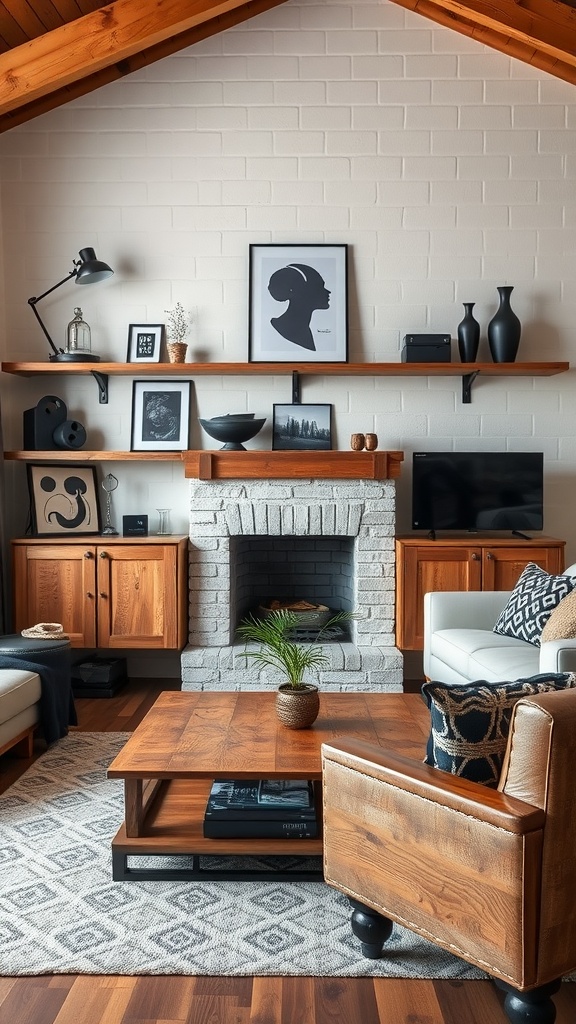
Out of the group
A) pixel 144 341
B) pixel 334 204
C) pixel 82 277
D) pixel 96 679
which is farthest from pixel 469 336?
pixel 96 679

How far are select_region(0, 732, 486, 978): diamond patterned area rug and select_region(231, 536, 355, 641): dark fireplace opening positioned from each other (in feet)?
7.89

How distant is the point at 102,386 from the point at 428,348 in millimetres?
1910

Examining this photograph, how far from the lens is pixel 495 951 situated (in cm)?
158

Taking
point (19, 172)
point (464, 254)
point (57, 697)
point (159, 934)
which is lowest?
point (159, 934)

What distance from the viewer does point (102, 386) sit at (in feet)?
15.9

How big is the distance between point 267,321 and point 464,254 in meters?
1.22

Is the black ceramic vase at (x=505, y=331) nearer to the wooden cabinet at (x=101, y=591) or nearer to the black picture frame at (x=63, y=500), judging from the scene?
the wooden cabinet at (x=101, y=591)

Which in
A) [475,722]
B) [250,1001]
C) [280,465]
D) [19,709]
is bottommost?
[250,1001]

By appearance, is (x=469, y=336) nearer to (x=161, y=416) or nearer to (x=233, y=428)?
(x=233, y=428)

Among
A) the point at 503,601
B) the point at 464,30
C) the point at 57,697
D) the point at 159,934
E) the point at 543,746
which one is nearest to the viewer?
the point at 543,746

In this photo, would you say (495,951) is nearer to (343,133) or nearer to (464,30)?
(343,133)

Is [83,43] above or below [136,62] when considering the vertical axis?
below

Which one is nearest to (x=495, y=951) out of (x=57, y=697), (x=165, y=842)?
(x=165, y=842)

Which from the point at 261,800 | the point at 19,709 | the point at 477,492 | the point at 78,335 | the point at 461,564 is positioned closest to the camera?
the point at 261,800
